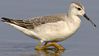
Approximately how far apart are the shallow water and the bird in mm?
353

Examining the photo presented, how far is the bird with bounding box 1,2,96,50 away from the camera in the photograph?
14.1 metres

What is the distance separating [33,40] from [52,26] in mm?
1366

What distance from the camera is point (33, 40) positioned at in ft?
50.1

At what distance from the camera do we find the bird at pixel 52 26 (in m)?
14.1

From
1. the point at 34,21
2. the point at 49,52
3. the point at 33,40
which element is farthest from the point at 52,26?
the point at 33,40

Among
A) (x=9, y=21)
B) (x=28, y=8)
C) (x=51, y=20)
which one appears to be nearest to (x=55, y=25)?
(x=51, y=20)

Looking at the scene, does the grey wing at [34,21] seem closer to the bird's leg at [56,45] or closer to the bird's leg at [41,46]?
the bird's leg at [41,46]

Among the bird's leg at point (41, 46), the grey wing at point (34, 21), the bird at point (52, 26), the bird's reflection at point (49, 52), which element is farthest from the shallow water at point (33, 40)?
the grey wing at point (34, 21)

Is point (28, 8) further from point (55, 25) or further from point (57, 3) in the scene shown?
point (55, 25)

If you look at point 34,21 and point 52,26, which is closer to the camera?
point 52,26

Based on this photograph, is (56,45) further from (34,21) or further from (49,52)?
(34,21)

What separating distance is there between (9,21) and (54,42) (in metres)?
1.48

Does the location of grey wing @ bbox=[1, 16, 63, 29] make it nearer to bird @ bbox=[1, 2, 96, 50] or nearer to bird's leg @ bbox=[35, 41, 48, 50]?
bird @ bbox=[1, 2, 96, 50]

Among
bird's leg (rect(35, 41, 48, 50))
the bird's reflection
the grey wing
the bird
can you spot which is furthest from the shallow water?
the grey wing
